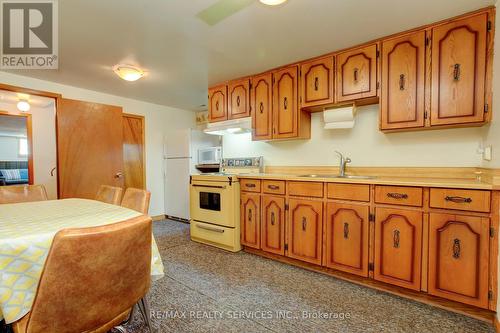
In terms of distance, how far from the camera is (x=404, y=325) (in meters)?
1.54

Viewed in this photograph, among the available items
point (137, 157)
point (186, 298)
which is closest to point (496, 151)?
point (186, 298)

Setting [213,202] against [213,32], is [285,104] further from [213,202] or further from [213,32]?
[213,202]

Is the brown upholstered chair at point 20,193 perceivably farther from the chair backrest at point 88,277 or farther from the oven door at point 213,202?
the chair backrest at point 88,277

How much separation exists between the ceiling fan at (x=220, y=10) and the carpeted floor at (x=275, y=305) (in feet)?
7.29

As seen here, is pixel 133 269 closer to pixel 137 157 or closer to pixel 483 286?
pixel 483 286

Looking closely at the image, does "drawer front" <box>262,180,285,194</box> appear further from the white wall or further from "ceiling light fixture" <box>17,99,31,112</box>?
"ceiling light fixture" <box>17,99,31,112</box>

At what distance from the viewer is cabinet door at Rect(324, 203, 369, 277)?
6.58 feet

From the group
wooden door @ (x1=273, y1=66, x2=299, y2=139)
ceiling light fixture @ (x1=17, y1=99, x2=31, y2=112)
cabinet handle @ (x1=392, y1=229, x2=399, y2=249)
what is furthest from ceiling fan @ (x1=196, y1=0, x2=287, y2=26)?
ceiling light fixture @ (x1=17, y1=99, x2=31, y2=112)

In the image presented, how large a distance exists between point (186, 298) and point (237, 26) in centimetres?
227

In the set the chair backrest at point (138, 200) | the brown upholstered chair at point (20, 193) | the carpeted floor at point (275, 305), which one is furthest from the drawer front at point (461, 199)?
the brown upholstered chair at point (20, 193)

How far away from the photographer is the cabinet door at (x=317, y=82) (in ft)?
8.23

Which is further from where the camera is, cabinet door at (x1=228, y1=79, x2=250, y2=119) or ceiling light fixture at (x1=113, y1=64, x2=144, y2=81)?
cabinet door at (x1=228, y1=79, x2=250, y2=119)

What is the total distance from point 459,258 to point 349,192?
83cm

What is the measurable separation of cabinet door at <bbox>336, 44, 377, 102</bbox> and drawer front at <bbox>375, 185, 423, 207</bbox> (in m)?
0.93
